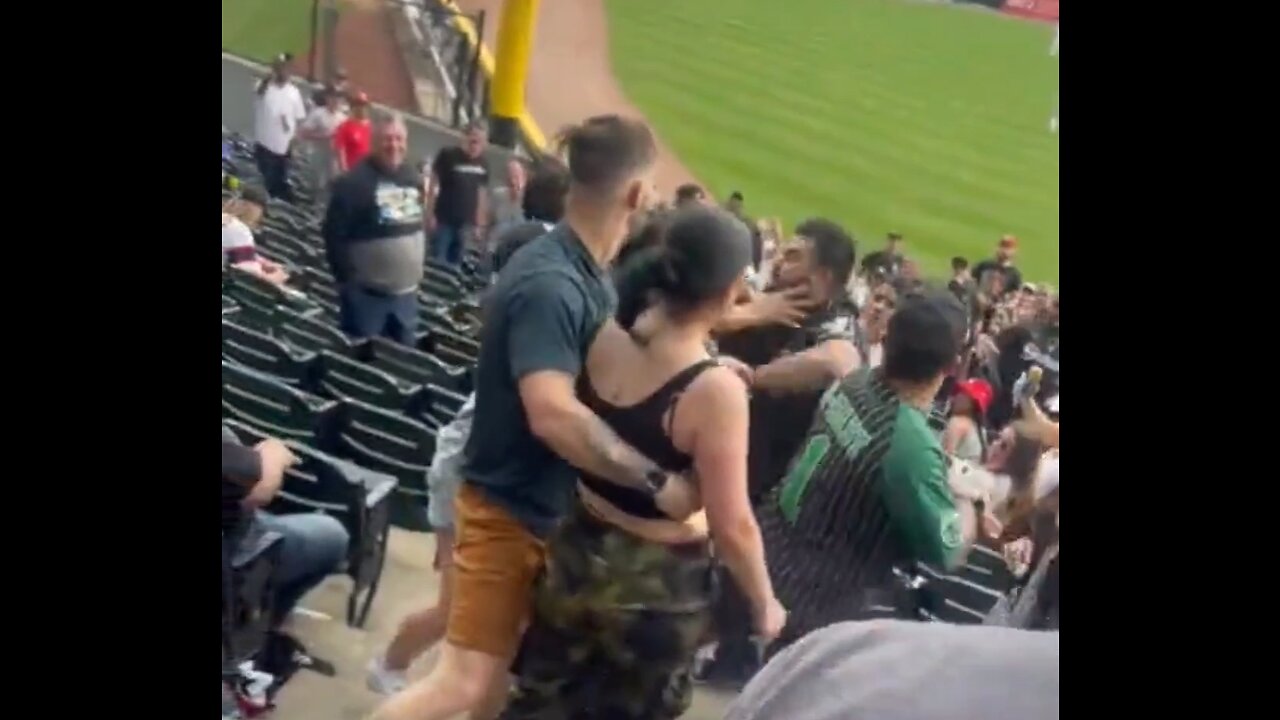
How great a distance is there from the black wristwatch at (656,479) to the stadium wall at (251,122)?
42cm

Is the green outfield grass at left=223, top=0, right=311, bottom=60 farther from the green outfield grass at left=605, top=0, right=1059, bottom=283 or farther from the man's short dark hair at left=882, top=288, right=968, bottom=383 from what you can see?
the man's short dark hair at left=882, top=288, right=968, bottom=383

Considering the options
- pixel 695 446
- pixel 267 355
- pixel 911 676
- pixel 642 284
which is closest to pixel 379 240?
pixel 267 355

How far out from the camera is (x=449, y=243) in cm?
189

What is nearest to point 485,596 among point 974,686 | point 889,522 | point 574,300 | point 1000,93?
point 574,300

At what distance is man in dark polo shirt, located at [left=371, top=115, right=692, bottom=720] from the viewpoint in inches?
66.4

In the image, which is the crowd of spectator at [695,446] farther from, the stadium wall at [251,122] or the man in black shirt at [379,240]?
the man in black shirt at [379,240]

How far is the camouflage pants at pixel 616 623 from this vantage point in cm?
172

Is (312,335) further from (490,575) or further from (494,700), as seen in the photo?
(494,700)

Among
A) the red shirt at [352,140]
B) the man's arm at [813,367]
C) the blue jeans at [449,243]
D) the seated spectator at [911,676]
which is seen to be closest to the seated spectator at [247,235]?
the red shirt at [352,140]

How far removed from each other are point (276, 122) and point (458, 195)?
26 cm
